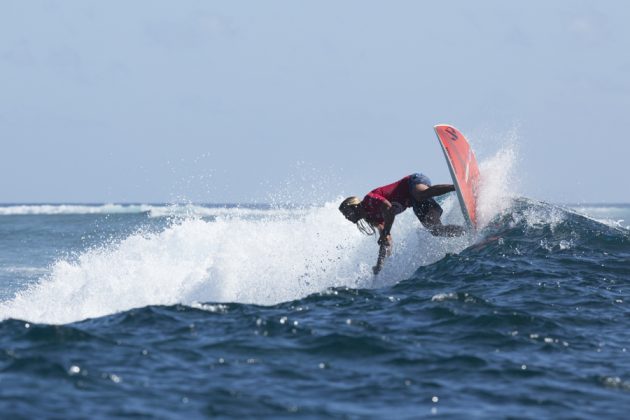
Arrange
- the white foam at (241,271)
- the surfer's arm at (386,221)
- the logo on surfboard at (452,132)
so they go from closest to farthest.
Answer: the white foam at (241,271)
the surfer's arm at (386,221)
the logo on surfboard at (452,132)

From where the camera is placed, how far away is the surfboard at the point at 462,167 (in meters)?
14.5

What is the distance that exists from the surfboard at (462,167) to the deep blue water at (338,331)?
599 millimetres

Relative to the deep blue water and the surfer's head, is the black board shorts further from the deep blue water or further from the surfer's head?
the surfer's head

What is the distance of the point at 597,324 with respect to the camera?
9.11 m

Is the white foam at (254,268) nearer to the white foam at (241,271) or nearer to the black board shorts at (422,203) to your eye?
the white foam at (241,271)

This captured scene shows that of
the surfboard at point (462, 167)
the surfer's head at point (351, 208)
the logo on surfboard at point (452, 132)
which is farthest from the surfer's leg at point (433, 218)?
the logo on surfboard at point (452, 132)

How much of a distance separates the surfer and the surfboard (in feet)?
3.07

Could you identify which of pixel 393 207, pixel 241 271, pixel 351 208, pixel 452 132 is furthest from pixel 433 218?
pixel 241 271

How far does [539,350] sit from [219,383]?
3244mm

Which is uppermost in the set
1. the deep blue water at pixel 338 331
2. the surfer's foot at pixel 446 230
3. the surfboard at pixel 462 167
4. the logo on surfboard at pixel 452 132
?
the logo on surfboard at pixel 452 132

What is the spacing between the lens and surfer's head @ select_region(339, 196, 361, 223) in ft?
40.8

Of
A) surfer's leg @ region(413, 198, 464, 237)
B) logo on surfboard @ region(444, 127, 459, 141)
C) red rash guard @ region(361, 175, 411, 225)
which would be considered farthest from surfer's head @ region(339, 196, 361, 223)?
logo on surfboard @ region(444, 127, 459, 141)

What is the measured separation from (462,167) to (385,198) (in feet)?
9.05

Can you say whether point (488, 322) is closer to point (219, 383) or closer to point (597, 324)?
point (597, 324)
